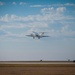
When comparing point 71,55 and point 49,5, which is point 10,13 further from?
point 71,55

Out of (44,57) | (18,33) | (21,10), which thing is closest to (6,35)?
(18,33)

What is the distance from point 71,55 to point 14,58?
1406 mm

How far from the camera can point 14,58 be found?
219 inches

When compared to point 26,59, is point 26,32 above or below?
above

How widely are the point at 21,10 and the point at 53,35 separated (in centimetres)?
102

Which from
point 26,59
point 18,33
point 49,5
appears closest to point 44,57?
point 26,59
